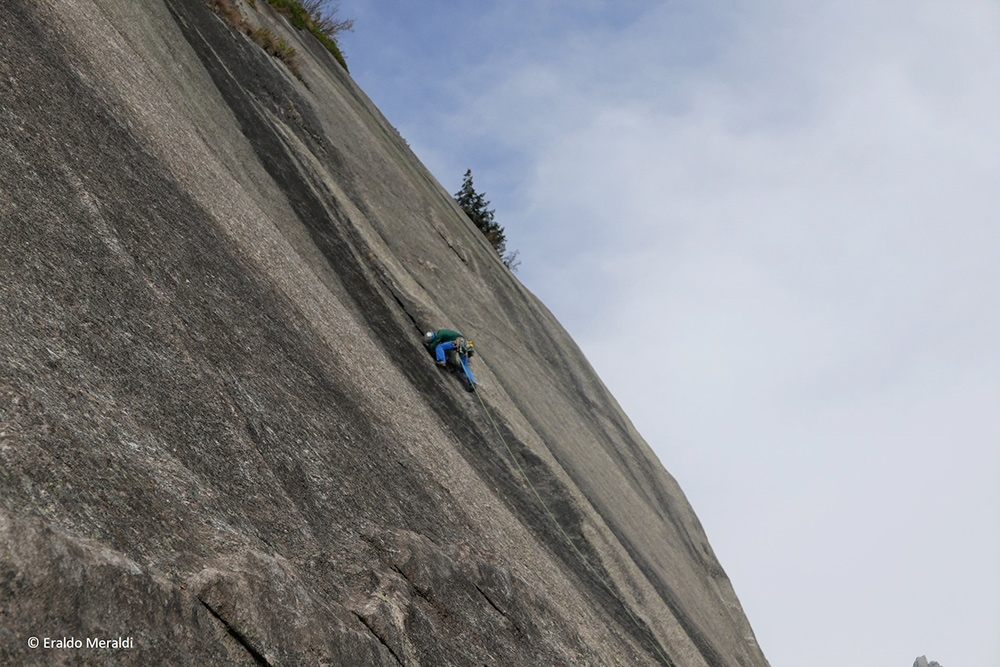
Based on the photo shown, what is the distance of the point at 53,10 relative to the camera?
987 cm

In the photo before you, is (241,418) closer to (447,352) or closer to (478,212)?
(447,352)

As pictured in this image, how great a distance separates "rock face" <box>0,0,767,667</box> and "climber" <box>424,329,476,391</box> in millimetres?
240

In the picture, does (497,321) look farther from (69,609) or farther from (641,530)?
(69,609)

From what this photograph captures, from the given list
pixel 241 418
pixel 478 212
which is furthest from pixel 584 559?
pixel 478 212

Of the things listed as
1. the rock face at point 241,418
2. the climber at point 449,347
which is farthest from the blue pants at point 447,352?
the rock face at point 241,418

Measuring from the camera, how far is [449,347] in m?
13.5

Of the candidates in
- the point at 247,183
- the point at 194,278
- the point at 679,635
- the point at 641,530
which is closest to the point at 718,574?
the point at 641,530

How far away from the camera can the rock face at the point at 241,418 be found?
5379mm

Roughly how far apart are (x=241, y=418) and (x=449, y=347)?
616 cm

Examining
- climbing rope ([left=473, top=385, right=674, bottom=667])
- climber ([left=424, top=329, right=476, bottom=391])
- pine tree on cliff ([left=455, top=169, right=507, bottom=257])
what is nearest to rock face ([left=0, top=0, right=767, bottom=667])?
climbing rope ([left=473, top=385, right=674, bottom=667])

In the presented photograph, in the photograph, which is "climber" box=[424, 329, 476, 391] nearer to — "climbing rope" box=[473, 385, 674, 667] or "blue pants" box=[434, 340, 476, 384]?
"blue pants" box=[434, 340, 476, 384]

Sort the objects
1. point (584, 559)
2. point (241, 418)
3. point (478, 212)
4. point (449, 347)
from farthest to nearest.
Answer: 1. point (478, 212)
2. point (449, 347)
3. point (584, 559)
4. point (241, 418)

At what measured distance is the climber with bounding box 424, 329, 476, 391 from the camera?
13.5 metres

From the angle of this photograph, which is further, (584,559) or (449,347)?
(449,347)
